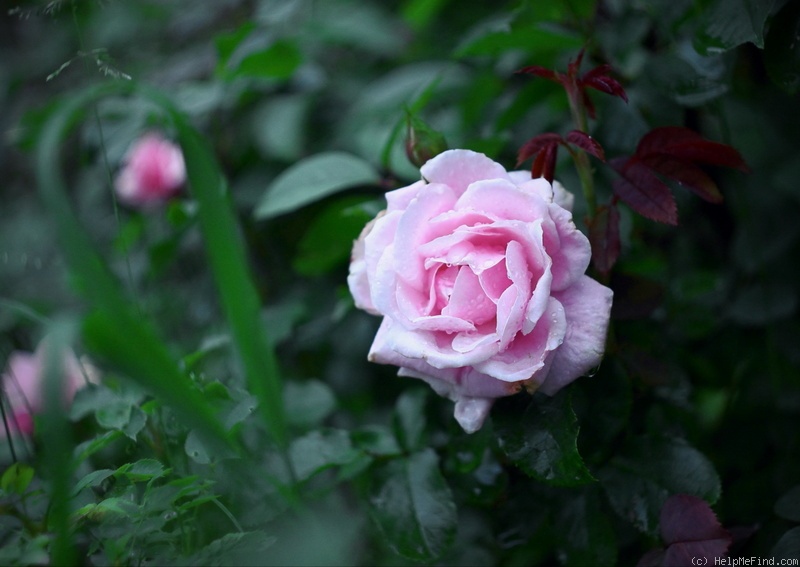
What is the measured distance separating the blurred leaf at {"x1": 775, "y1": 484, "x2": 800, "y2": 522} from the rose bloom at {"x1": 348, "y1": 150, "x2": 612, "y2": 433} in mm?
287

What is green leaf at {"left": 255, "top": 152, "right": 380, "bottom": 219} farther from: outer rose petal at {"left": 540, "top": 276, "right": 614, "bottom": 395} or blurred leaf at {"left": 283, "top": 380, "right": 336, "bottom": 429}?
outer rose petal at {"left": 540, "top": 276, "right": 614, "bottom": 395}

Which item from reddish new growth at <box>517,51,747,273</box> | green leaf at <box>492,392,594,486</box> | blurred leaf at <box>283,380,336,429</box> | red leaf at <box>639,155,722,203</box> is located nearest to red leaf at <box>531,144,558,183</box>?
reddish new growth at <box>517,51,747,273</box>

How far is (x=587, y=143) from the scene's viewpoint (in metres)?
0.57

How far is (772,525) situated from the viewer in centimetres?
71

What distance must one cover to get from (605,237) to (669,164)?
108 millimetres

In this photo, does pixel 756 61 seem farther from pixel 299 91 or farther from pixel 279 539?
pixel 279 539

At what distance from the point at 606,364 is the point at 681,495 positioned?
143 mm

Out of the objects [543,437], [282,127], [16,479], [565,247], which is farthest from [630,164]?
[282,127]

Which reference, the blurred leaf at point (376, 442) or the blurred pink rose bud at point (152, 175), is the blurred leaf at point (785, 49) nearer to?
the blurred leaf at point (376, 442)

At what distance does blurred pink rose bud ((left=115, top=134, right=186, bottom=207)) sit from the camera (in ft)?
4.37

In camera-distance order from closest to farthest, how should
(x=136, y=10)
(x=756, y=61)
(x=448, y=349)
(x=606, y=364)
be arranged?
(x=448, y=349) < (x=606, y=364) < (x=756, y=61) < (x=136, y=10)

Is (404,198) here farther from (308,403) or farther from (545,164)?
(308,403)

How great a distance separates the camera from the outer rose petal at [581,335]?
1.73 feet

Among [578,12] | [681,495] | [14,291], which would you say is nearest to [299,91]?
→ [578,12]
